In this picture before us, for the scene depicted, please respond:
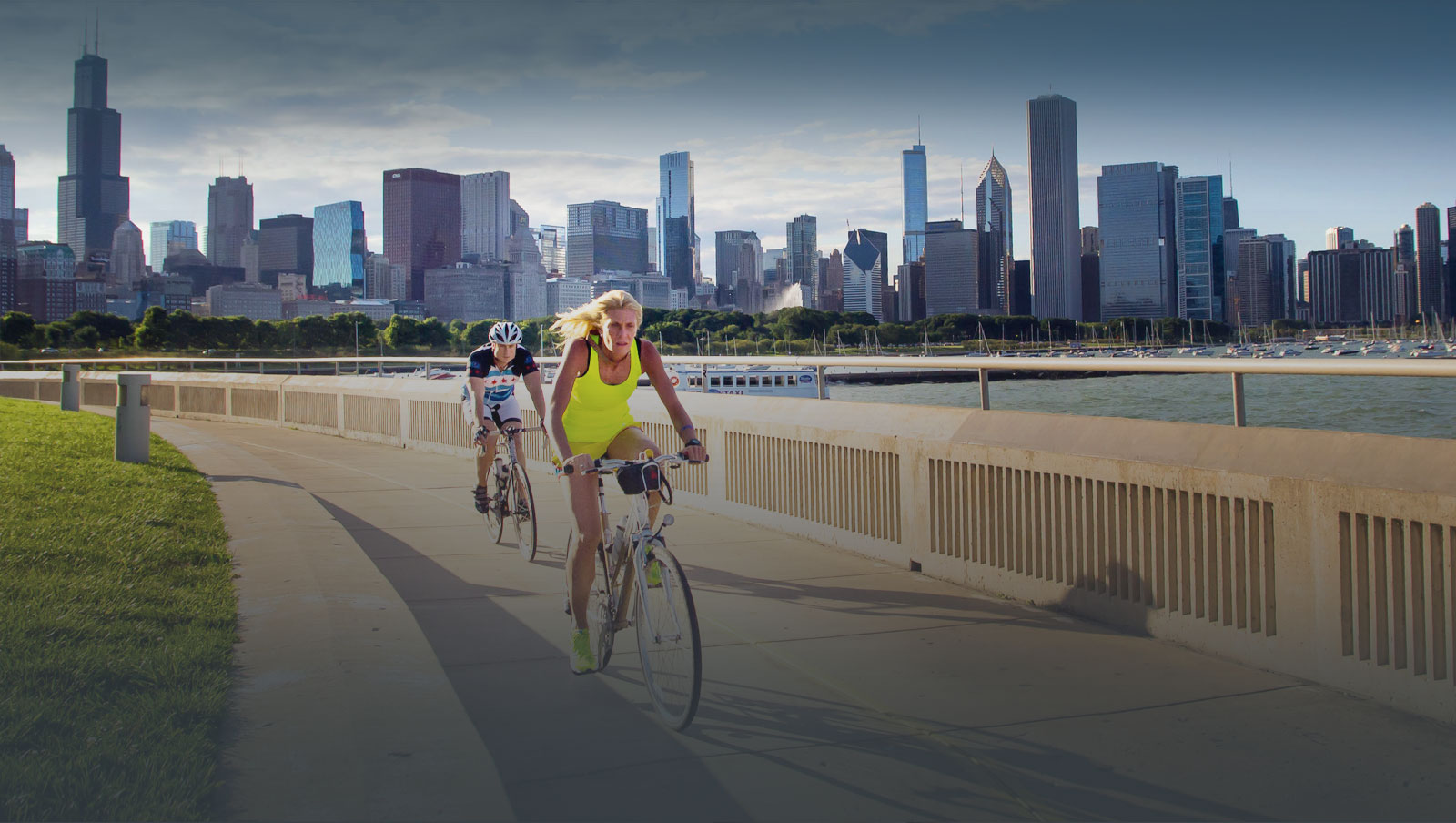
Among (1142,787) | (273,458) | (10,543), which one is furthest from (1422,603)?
(273,458)

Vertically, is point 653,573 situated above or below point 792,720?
above

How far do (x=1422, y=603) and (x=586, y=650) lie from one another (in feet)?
11.7

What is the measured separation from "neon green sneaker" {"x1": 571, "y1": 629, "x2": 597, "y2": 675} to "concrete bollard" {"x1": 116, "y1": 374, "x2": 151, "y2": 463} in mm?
10503

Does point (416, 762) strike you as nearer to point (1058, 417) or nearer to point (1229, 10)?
point (1058, 417)

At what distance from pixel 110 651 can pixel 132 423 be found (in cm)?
972

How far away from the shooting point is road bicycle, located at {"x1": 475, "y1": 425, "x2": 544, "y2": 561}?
29.0 ft

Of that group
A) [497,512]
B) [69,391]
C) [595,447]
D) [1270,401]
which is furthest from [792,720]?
[1270,401]

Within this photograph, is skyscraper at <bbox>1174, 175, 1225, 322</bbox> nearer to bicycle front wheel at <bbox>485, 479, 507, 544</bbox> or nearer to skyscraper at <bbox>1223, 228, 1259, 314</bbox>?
skyscraper at <bbox>1223, 228, 1259, 314</bbox>

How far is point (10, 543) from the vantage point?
25.6 feet

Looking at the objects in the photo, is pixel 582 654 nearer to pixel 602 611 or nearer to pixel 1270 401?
pixel 602 611

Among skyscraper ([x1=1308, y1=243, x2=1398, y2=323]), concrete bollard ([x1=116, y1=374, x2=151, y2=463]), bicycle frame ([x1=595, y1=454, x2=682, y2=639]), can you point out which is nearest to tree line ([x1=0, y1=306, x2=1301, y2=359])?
skyscraper ([x1=1308, y1=243, x2=1398, y2=323])

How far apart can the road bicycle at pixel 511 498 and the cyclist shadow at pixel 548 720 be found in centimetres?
126

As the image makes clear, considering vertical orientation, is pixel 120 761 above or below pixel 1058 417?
below

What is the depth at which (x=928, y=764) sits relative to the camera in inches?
169
